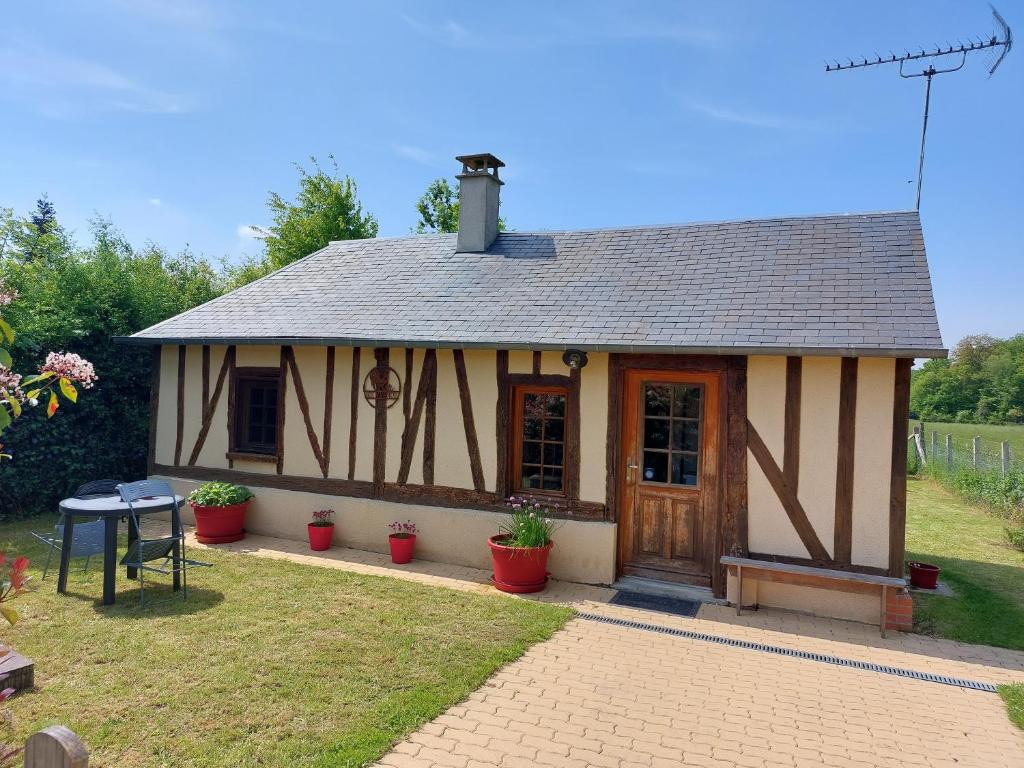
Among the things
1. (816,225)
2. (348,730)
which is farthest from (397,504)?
(816,225)

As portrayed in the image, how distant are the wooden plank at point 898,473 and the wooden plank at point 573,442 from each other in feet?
9.47

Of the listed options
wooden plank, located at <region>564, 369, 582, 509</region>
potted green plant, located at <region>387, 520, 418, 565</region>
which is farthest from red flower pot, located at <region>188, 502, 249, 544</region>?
wooden plank, located at <region>564, 369, 582, 509</region>

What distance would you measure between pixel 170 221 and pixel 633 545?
20775 mm

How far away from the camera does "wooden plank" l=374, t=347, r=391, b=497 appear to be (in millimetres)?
7402

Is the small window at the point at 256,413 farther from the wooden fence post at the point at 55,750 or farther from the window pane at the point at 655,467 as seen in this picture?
the wooden fence post at the point at 55,750

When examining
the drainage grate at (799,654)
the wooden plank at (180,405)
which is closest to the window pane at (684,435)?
the drainage grate at (799,654)

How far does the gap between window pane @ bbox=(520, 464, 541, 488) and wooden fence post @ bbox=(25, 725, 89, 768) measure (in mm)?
5569

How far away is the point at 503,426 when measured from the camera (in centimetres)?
684

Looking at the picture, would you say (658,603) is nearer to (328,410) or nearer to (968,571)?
(968,571)

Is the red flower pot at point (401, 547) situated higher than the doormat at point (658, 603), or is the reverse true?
the red flower pot at point (401, 547)

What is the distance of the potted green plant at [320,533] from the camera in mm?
7242

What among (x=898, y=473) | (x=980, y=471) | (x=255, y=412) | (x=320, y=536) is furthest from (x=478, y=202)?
(x=980, y=471)

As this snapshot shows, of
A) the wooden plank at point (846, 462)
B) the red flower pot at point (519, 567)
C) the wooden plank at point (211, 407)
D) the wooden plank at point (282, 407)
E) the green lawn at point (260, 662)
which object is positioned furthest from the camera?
the wooden plank at point (211, 407)

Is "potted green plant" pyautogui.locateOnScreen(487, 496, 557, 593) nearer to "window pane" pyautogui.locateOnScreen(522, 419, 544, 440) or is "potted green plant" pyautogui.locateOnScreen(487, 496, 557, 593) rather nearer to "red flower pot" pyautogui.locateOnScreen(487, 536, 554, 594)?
"red flower pot" pyautogui.locateOnScreen(487, 536, 554, 594)
